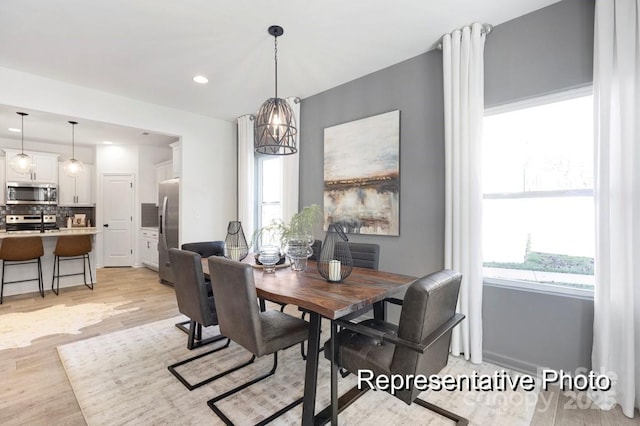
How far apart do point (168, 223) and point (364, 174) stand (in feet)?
11.5

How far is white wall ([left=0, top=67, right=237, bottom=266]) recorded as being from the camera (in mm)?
3408

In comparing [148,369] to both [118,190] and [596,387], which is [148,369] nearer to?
[596,387]

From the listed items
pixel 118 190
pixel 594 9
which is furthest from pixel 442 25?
pixel 118 190

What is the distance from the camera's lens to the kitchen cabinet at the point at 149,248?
6242 millimetres

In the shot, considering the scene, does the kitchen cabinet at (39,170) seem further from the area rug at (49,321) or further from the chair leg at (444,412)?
the chair leg at (444,412)

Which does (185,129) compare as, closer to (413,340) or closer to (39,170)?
(39,170)

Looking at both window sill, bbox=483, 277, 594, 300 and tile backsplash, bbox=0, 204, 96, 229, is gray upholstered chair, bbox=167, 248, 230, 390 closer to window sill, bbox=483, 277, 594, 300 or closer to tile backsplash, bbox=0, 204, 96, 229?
window sill, bbox=483, 277, 594, 300

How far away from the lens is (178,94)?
404 cm

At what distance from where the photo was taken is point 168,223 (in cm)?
507

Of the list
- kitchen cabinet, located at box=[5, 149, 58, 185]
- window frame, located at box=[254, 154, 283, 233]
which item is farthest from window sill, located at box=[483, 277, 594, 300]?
kitchen cabinet, located at box=[5, 149, 58, 185]

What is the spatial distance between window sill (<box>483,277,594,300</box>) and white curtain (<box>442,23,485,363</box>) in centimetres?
19

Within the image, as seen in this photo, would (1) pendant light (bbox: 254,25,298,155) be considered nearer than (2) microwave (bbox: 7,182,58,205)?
Yes

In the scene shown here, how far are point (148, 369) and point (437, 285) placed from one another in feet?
7.67

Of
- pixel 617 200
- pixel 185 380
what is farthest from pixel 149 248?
pixel 617 200
